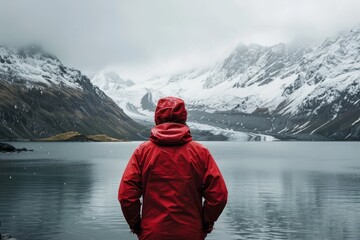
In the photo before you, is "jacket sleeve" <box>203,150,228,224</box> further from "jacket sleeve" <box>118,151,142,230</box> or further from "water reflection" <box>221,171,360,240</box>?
"water reflection" <box>221,171,360,240</box>

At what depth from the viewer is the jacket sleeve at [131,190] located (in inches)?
461

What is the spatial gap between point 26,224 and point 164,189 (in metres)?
32.6

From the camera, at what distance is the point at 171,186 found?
38.8ft

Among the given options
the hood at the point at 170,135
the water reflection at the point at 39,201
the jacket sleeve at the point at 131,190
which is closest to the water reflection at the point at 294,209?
the water reflection at the point at 39,201

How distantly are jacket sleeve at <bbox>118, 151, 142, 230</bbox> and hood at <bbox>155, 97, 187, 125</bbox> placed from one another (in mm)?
1092

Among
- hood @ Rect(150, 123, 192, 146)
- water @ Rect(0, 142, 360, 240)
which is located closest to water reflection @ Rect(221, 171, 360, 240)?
water @ Rect(0, 142, 360, 240)

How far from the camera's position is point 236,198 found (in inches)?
2458

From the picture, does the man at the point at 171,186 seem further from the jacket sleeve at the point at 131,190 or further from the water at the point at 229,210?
the water at the point at 229,210

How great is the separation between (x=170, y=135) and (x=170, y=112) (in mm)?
617

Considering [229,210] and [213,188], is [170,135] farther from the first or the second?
[229,210]

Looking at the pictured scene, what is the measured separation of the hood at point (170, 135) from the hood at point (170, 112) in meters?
0.21

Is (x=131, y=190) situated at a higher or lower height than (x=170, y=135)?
lower

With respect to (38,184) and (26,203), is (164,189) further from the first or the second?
(38,184)

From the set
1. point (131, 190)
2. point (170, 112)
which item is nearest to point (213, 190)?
point (131, 190)
